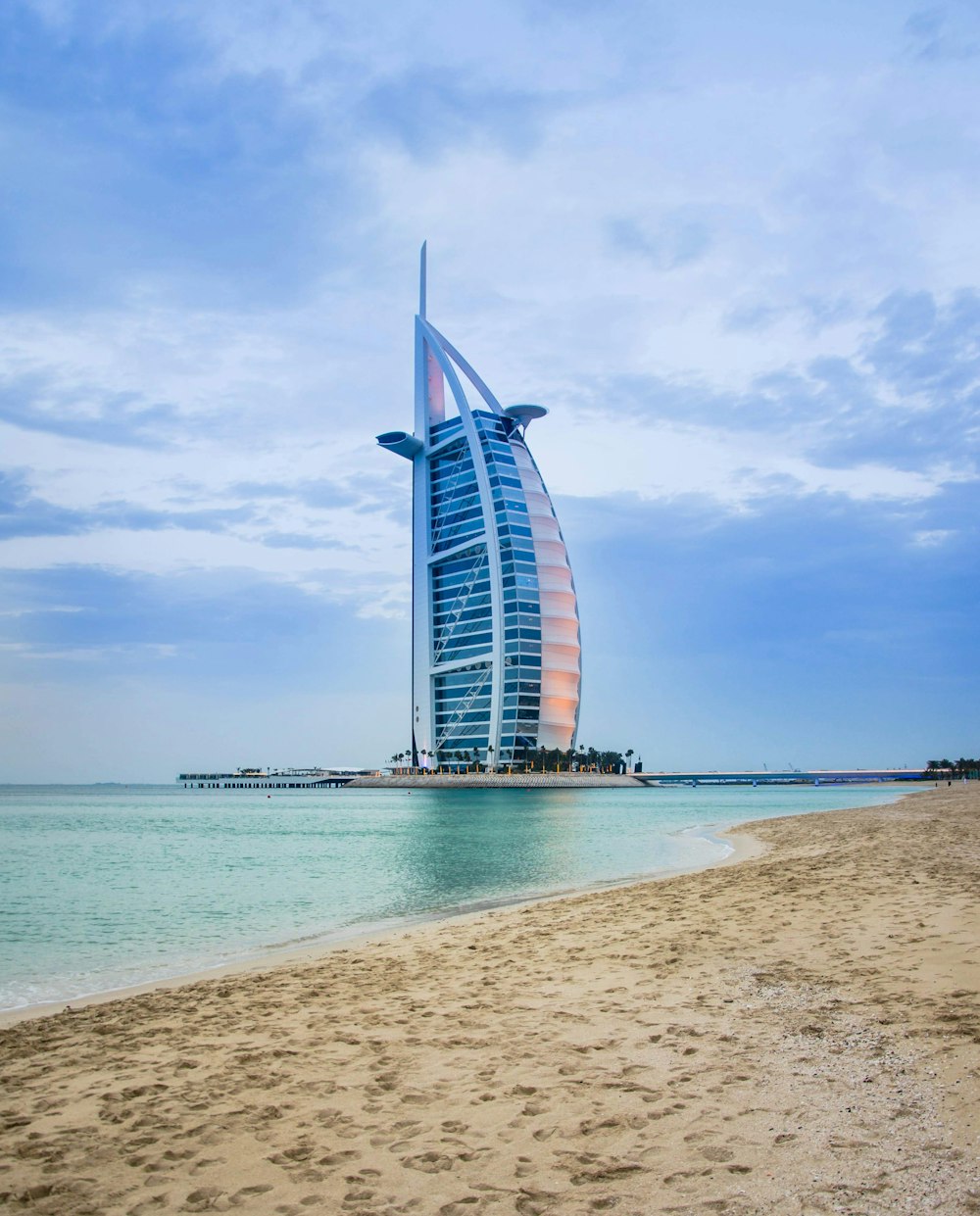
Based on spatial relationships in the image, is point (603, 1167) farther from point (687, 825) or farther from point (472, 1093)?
point (687, 825)

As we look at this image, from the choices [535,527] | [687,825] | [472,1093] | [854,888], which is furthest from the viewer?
[535,527]

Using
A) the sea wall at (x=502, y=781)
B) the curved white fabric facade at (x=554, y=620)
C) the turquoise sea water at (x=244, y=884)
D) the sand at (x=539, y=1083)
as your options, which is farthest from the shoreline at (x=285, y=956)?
the curved white fabric facade at (x=554, y=620)

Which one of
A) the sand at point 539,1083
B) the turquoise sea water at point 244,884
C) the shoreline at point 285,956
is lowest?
the turquoise sea water at point 244,884

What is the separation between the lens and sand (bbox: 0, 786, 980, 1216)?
4.88m

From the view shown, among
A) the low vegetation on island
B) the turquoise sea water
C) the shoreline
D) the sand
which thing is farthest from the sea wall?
the sand

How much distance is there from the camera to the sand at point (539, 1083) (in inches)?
192

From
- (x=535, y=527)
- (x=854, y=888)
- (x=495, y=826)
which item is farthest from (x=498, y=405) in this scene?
(x=854, y=888)

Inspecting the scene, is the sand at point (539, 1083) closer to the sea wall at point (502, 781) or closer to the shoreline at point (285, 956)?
the shoreline at point (285, 956)

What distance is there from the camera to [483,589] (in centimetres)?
15275

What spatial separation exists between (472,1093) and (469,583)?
149 meters

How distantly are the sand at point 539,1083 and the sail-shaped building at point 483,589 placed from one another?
442 feet

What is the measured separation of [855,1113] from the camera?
5.46 metres

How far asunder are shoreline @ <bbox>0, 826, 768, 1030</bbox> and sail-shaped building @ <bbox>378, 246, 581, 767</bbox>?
413 feet

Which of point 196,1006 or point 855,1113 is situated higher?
point 855,1113
